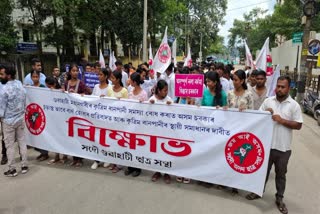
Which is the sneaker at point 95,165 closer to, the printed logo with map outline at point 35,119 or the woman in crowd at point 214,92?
the printed logo with map outline at point 35,119

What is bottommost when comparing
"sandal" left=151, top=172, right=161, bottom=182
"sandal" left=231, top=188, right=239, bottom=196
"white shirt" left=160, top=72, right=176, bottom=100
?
"sandal" left=231, top=188, right=239, bottom=196

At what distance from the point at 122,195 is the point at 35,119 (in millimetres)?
2321

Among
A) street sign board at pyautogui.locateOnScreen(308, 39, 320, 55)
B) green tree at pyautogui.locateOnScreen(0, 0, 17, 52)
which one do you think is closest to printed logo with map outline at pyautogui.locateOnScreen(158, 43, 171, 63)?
street sign board at pyautogui.locateOnScreen(308, 39, 320, 55)

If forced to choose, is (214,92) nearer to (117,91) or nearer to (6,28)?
(117,91)

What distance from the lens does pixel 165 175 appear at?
14.9ft

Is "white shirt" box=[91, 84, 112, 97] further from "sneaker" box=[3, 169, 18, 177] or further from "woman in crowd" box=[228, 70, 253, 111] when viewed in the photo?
"woman in crowd" box=[228, 70, 253, 111]

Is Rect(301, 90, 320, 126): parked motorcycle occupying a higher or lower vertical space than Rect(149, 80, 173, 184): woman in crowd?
lower

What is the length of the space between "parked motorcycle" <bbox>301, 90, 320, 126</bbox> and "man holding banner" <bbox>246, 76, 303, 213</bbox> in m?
6.04

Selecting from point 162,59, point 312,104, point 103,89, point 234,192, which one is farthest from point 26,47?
point 234,192

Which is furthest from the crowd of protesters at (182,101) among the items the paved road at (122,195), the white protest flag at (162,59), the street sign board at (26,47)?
the street sign board at (26,47)

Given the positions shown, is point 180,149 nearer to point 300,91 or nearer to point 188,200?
point 188,200

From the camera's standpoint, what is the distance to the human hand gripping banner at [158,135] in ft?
12.2

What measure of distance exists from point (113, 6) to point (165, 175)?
18328 millimetres

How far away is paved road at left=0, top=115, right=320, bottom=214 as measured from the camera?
3.61 m
